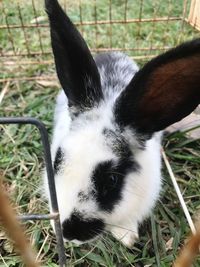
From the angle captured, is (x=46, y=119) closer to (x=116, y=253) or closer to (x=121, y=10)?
(x=116, y=253)

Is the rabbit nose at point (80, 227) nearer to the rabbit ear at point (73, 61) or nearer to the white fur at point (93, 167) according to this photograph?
the white fur at point (93, 167)

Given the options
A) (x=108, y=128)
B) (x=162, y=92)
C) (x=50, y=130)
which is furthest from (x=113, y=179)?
(x=50, y=130)

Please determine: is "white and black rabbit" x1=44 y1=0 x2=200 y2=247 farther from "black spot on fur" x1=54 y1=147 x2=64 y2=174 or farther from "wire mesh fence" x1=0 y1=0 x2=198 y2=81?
"wire mesh fence" x1=0 y1=0 x2=198 y2=81

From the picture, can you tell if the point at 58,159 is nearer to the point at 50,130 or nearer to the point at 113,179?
the point at 113,179

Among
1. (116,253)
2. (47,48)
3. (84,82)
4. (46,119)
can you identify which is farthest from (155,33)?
(116,253)

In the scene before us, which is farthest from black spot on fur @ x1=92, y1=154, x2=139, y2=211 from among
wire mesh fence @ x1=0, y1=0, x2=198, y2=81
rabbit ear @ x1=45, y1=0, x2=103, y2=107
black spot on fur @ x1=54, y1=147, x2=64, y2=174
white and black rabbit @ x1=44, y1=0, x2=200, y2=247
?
wire mesh fence @ x1=0, y1=0, x2=198, y2=81

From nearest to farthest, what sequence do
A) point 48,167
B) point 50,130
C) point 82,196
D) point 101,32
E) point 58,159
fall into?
point 48,167 < point 82,196 < point 58,159 < point 50,130 < point 101,32
